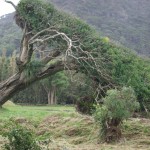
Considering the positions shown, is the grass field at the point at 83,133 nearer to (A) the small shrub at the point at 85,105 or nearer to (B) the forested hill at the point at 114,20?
(A) the small shrub at the point at 85,105

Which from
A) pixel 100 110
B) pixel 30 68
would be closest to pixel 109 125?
pixel 100 110

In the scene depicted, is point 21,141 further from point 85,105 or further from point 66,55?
point 85,105

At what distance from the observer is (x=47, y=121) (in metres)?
15.6

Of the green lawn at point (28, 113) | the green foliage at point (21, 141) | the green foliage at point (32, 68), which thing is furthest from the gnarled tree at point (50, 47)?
the green foliage at point (21, 141)

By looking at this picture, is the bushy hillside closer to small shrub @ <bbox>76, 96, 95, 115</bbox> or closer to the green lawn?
the green lawn

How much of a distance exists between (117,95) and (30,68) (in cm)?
566

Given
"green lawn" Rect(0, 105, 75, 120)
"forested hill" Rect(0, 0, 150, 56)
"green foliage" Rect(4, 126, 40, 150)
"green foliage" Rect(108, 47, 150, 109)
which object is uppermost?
"forested hill" Rect(0, 0, 150, 56)

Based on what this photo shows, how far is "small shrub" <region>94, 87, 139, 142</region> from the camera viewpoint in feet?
37.0

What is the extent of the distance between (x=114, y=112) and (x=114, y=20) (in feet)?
369

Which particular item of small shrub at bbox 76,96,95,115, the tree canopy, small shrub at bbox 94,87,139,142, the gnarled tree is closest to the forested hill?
the gnarled tree

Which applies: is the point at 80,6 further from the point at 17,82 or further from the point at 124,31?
the point at 17,82

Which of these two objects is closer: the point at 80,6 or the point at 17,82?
the point at 17,82

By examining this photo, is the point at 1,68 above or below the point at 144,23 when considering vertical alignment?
below

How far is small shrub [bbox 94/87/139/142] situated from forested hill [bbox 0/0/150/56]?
244ft
